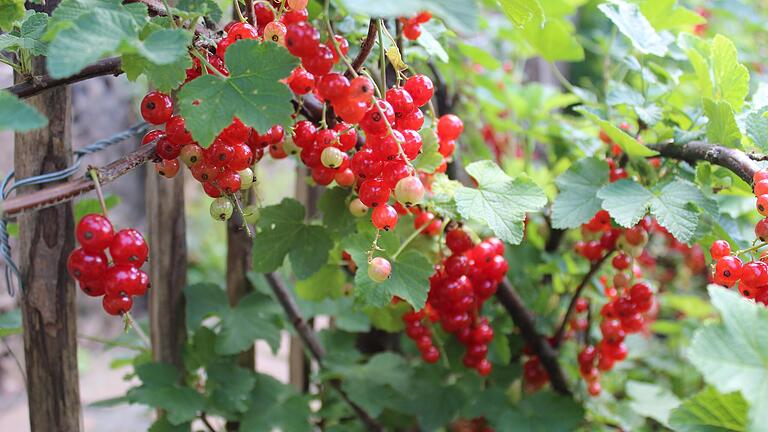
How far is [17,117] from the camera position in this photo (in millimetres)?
479

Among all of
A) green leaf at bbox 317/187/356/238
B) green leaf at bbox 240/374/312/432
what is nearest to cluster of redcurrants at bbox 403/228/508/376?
green leaf at bbox 317/187/356/238

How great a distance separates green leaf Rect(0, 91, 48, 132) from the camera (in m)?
0.47

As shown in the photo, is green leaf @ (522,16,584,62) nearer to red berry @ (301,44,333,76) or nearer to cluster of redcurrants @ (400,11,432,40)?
cluster of redcurrants @ (400,11,432,40)

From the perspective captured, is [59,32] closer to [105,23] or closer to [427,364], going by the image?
[105,23]

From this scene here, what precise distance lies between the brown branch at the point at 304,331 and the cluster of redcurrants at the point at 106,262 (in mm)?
455

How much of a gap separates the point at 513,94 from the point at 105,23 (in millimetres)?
1085

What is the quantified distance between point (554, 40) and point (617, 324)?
56 centimetres

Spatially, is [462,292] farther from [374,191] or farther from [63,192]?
[63,192]

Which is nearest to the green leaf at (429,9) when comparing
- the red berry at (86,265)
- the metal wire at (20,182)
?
the red berry at (86,265)

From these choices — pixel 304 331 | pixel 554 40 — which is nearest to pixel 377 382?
pixel 304 331

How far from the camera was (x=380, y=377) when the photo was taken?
3.48ft

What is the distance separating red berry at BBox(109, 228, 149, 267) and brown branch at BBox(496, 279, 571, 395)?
0.62m

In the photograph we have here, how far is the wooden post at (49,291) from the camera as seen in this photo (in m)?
0.79

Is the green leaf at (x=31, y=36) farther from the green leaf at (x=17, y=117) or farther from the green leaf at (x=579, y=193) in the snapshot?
the green leaf at (x=579, y=193)
